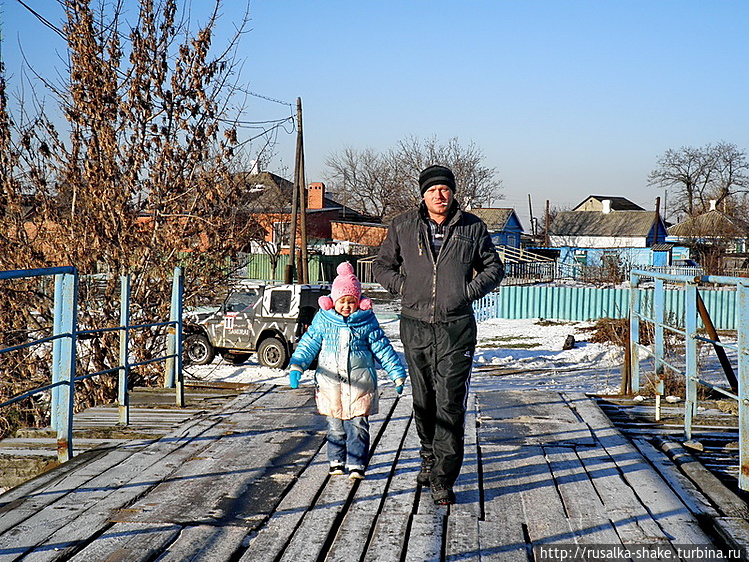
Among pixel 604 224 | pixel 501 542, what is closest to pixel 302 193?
pixel 501 542

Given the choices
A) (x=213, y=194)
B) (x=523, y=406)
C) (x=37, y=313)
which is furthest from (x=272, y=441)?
(x=37, y=313)

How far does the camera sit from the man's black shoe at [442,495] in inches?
172

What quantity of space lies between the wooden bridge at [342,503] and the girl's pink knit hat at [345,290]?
1.04m

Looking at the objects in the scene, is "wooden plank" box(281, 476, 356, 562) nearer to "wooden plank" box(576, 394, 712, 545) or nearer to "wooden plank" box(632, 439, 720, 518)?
"wooden plank" box(576, 394, 712, 545)

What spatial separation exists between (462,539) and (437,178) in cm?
191

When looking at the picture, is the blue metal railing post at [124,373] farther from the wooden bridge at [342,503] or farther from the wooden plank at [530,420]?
the wooden plank at [530,420]

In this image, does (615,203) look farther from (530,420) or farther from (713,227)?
(530,420)

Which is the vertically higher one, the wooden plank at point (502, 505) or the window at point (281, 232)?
the window at point (281, 232)

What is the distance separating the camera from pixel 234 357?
1748 centimetres

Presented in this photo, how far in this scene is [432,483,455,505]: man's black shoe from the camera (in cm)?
438

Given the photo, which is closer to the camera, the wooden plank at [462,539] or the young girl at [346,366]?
the wooden plank at [462,539]

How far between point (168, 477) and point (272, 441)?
1.14m

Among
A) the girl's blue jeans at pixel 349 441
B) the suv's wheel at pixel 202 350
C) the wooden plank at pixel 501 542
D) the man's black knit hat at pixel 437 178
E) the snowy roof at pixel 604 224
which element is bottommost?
the suv's wheel at pixel 202 350

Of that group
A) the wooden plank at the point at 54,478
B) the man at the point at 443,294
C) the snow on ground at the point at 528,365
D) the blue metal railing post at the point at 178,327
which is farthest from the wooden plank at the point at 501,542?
the snow on ground at the point at 528,365
